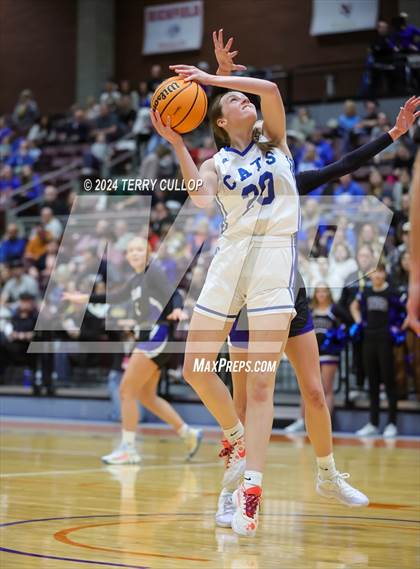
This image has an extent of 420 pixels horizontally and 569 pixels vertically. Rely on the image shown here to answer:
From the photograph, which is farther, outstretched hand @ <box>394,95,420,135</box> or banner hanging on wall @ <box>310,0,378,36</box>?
banner hanging on wall @ <box>310,0,378,36</box>

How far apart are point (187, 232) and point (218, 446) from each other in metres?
4.63

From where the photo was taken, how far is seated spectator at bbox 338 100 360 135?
52.6ft

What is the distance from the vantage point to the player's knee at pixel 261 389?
16.4 ft

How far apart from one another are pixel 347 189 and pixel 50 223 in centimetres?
545

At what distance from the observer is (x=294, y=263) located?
5.18 m

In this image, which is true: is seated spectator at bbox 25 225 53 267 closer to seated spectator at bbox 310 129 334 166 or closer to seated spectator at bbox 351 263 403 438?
seated spectator at bbox 310 129 334 166

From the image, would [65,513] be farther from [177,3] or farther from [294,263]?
[177,3]

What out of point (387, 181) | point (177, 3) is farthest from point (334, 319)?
point (177, 3)

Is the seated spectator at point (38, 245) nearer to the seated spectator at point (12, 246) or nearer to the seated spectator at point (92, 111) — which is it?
the seated spectator at point (12, 246)

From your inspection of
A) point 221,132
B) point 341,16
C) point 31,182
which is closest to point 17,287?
point 31,182

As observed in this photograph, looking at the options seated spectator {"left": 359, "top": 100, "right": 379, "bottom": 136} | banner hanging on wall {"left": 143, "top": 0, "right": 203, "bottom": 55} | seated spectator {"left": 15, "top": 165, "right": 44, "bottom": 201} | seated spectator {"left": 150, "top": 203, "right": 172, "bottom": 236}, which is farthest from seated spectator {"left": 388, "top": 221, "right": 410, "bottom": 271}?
banner hanging on wall {"left": 143, "top": 0, "right": 203, "bottom": 55}

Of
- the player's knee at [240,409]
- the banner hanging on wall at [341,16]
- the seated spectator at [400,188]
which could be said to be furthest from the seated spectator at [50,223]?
the player's knee at [240,409]

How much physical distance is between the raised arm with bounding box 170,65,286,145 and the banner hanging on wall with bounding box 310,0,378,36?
1458 cm

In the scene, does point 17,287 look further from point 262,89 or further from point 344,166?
point 262,89
